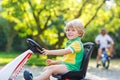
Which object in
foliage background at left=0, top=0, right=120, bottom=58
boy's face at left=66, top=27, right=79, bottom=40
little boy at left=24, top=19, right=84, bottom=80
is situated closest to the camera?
little boy at left=24, top=19, right=84, bottom=80

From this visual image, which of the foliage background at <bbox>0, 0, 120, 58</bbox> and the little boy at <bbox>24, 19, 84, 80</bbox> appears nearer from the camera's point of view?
the little boy at <bbox>24, 19, 84, 80</bbox>

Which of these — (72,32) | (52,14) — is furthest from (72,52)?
(52,14)

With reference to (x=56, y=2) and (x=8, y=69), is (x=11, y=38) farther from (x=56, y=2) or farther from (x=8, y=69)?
(x=8, y=69)

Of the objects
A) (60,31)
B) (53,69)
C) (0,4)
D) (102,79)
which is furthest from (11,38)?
(53,69)

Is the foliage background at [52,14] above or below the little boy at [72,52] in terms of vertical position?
below

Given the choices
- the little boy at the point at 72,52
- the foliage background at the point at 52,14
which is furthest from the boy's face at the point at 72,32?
the foliage background at the point at 52,14

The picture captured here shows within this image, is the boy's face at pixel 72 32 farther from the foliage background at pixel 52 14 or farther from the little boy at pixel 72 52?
the foliage background at pixel 52 14

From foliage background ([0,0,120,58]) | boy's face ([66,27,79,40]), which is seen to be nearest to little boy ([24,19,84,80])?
boy's face ([66,27,79,40])

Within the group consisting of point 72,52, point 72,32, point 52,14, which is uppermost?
point 72,32

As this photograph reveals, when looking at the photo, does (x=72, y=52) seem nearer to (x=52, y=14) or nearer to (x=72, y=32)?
(x=72, y=32)

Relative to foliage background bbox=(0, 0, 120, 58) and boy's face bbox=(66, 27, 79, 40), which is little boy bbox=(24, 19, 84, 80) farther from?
foliage background bbox=(0, 0, 120, 58)

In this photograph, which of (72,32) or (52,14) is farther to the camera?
(52,14)

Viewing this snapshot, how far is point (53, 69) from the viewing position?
6148 millimetres

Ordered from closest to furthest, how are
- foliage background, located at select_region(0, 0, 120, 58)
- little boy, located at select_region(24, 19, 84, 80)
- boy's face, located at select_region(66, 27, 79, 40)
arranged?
little boy, located at select_region(24, 19, 84, 80) → boy's face, located at select_region(66, 27, 79, 40) → foliage background, located at select_region(0, 0, 120, 58)
